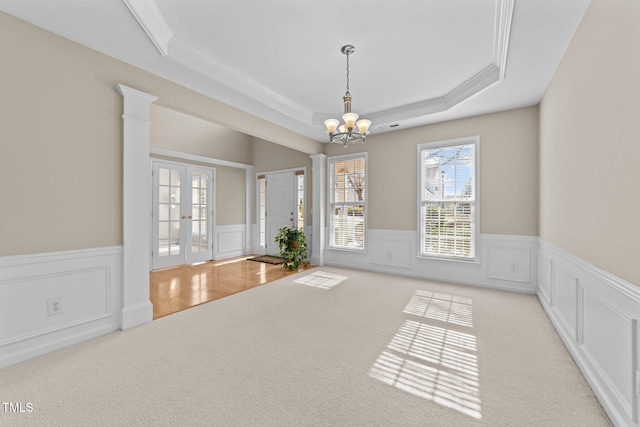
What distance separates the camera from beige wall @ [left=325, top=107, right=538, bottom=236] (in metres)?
3.80

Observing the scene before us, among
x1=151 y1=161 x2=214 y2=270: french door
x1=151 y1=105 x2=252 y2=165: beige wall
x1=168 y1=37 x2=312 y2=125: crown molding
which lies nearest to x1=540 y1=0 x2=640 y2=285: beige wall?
x1=168 y1=37 x2=312 y2=125: crown molding

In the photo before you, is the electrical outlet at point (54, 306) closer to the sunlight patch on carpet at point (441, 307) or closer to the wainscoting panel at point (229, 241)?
the sunlight patch on carpet at point (441, 307)

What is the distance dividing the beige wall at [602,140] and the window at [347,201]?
301cm

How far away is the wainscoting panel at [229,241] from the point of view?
252 inches

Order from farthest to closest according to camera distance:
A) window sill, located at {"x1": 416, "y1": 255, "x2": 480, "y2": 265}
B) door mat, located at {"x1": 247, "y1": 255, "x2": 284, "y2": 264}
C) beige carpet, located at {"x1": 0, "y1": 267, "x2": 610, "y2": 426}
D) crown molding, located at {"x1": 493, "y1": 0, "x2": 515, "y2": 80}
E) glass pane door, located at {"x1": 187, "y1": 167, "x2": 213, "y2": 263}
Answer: door mat, located at {"x1": 247, "y1": 255, "x2": 284, "y2": 264}
glass pane door, located at {"x1": 187, "y1": 167, "x2": 213, "y2": 263}
window sill, located at {"x1": 416, "y1": 255, "x2": 480, "y2": 265}
crown molding, located at {"x1": 493, "y1": 0, "x2": 515, "y2": 80}
beige carpet, located at {"x1": 0, "y1": 267, "x2": 610, "y2": 426}

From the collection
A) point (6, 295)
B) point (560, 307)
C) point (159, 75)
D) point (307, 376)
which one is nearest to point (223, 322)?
point (307, 376)

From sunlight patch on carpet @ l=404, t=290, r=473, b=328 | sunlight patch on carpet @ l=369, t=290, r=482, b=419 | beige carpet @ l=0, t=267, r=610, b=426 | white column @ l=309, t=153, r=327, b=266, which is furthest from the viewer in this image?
white column @ l=309, t=153, r=327, b=266

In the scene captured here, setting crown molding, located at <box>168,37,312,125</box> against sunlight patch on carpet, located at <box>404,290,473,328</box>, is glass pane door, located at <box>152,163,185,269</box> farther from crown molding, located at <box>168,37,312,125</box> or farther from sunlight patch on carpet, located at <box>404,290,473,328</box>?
sunlight patch on carpet, located at <box>404,290,473,328</box>

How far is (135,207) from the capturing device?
2.73 metres

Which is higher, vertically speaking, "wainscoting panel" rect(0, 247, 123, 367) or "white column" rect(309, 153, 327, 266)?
"white column" rect(309, 153, 327, 266)

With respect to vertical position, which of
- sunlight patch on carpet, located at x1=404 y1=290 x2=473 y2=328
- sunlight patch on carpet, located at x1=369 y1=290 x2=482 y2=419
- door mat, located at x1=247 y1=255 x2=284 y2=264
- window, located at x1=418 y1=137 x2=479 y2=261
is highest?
window, located at x1=418 y1=137 x2=479 y2=261

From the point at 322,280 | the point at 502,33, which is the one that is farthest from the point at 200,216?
the point at 502,33

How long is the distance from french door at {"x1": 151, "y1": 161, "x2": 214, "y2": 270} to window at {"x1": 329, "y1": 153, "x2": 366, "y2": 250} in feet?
9.41

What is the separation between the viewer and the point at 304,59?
116 inches
